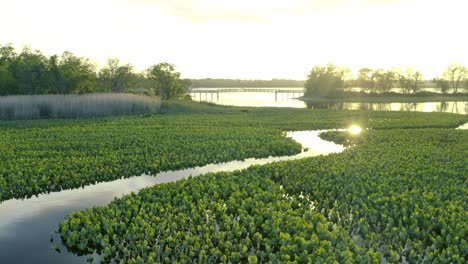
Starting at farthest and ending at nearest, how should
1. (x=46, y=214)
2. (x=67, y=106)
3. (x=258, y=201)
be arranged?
(x=67, y=106) < (x=46, y=214) < (x=258, y=201)

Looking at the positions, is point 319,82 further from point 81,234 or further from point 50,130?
point 81,234

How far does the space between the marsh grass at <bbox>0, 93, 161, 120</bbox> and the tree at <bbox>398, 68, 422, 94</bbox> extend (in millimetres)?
106366

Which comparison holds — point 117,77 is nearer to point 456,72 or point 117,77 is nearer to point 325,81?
point 325,81

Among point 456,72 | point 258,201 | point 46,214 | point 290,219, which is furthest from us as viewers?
point 456,72

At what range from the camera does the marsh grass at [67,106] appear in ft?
146

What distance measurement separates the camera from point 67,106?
46.9 meters

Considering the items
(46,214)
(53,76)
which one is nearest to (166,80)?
(53,76)

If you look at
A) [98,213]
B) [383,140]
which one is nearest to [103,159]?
[98,213]

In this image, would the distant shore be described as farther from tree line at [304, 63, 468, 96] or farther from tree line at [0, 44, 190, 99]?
tree line at [0, 44, 190, 99]

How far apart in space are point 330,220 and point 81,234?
7.60 metres

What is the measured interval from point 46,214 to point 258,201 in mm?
7410

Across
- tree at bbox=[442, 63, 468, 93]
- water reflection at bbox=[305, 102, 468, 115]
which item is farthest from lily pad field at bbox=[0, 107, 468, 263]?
tree at bbox=[442, 63, 468, 93]

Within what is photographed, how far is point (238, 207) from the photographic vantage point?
1437 cm

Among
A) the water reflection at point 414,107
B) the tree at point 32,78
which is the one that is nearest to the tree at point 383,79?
the water reflection at point 414,107
